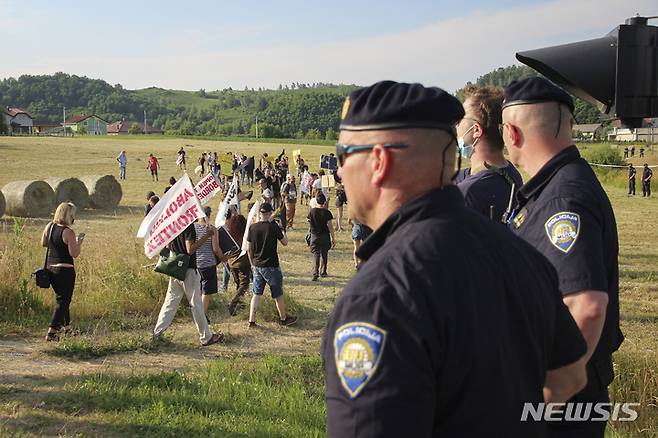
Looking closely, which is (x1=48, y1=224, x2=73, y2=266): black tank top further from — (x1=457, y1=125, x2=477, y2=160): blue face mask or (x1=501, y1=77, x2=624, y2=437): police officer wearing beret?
(x1=501, y1=77, x2=624, y2=437): police officer wearing beret

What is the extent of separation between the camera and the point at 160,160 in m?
50.8

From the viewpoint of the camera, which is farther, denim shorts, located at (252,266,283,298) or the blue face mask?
denim shorts, located at (252,266,283,298)

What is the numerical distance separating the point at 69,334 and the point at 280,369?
11.5 feet

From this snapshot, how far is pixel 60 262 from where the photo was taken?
852cm

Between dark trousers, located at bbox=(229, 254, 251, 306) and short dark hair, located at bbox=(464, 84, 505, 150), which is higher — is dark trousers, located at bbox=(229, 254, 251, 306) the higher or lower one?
the lower one

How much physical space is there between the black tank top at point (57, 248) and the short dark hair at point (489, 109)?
20.9 feet

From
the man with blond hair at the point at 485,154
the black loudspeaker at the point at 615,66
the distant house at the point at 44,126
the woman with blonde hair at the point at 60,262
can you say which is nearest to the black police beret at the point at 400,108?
the black loudspeaker at the point at 615,66

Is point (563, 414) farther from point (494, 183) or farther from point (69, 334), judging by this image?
point (69, 334)

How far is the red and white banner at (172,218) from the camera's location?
851 cm

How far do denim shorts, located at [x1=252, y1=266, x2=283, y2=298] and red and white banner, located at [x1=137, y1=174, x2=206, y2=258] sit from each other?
5.44ft

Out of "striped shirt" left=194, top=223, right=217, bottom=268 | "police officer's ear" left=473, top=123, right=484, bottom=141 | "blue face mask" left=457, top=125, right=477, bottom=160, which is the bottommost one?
"striped shirt" left=194, top=223, right=217, bottom=268

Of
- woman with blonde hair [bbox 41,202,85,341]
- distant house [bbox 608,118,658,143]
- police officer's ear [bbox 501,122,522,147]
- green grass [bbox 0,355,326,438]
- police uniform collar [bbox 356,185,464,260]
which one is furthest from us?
woman with blonde hair [bbox 41,202,85,341]

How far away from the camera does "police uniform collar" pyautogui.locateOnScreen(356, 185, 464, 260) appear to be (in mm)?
1714

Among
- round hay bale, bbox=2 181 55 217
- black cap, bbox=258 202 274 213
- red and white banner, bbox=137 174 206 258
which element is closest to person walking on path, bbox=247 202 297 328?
black cap, bbox=258 202 274 213
